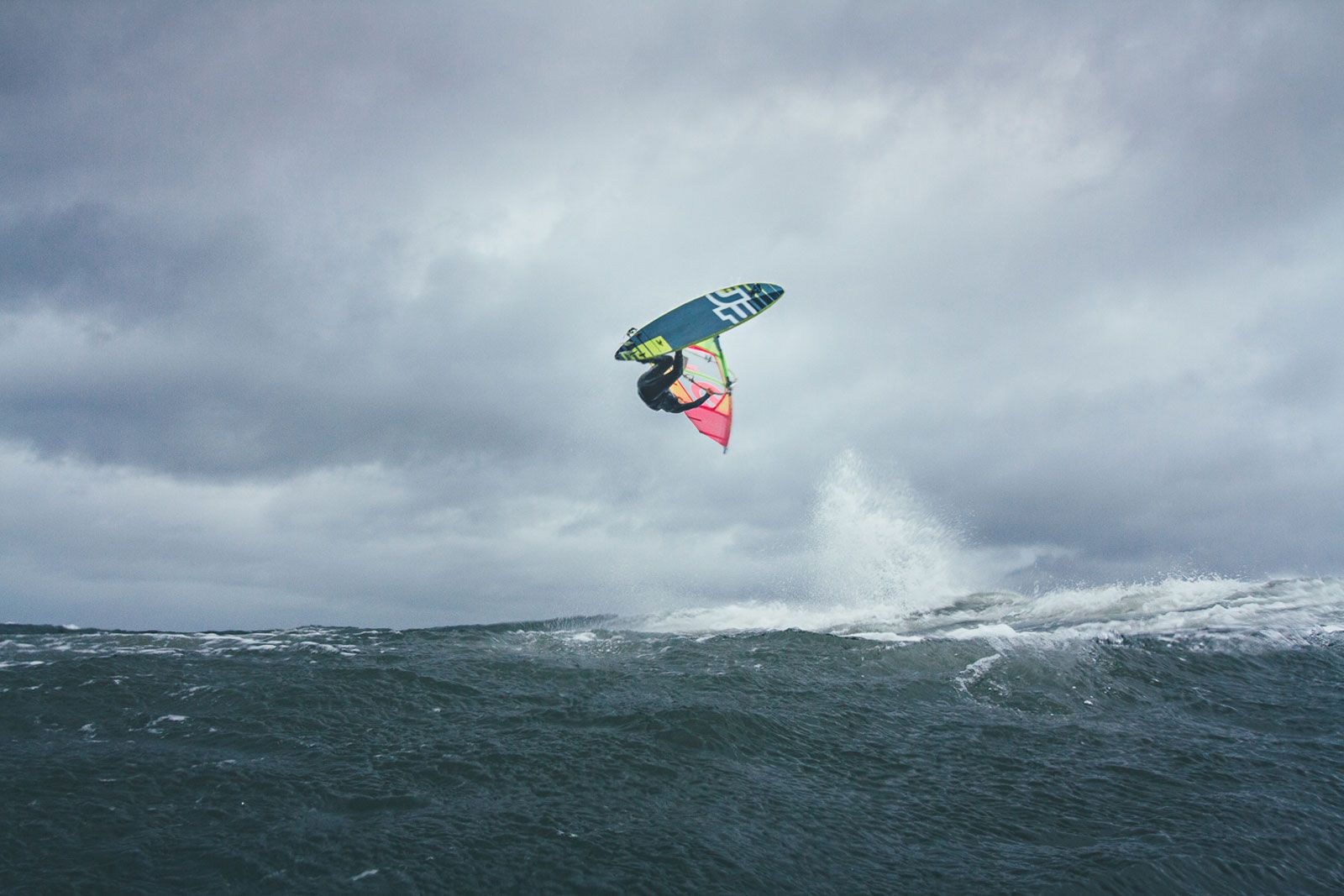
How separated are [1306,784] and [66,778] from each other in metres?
31.5

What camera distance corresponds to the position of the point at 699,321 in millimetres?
24641

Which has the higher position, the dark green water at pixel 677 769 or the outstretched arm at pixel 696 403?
the outstretched arm at pixel 696 403

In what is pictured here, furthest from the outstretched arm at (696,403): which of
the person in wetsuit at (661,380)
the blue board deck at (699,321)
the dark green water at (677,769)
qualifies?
the dark green water at (677,769)

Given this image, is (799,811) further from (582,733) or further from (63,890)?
(63,890)

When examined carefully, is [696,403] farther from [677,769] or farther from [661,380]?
[677,769]

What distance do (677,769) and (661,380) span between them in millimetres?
13861

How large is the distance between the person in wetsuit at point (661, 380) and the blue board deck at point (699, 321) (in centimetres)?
66

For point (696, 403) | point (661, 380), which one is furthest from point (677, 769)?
point (696, 403)

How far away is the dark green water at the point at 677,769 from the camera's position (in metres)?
13.0

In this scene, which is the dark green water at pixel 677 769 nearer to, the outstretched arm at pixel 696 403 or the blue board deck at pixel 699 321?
the outstretched arm at pixel 696 403

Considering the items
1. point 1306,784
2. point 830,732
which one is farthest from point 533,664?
point 1306,784

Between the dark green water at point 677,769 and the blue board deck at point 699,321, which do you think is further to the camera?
the blue board deck at point 699,321

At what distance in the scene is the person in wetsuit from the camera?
25.5m

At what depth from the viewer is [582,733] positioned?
2016cm
